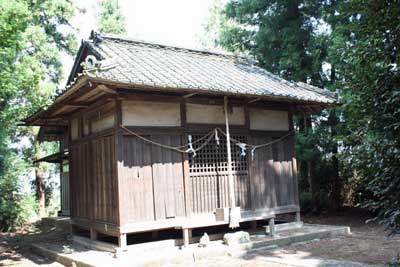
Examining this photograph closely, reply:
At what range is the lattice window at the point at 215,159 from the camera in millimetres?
9688

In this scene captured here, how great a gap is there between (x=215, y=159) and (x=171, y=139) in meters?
1.33

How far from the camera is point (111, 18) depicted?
25438 mm

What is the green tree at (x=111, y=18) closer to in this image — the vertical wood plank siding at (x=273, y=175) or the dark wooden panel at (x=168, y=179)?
the vertical wood plank siding at (x=273, y=175)

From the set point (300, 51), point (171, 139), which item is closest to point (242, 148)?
point (171, 139)

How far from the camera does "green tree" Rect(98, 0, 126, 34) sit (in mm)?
25203

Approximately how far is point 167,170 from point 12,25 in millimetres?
4811

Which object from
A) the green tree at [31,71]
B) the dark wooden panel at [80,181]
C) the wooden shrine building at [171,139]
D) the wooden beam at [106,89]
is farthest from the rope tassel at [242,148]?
the green tree at [31,71]

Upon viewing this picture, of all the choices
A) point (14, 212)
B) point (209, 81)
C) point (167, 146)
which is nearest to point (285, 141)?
point (209, 81)

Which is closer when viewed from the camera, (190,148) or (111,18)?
(190,148)

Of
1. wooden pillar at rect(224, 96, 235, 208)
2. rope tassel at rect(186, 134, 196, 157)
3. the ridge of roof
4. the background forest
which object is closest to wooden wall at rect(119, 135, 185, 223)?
rope tassel at rect(186, 134, 196, 157)

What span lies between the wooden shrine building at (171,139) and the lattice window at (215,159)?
1.0 inches

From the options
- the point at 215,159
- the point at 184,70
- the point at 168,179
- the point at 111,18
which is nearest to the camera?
the point at 168,179

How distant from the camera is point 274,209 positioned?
10.6m

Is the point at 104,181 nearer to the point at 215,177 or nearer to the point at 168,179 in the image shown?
the point at 168,179
